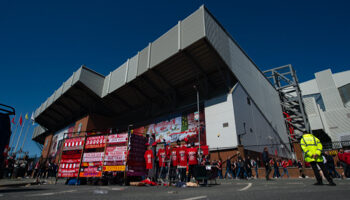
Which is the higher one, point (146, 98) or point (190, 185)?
point (146, 98)

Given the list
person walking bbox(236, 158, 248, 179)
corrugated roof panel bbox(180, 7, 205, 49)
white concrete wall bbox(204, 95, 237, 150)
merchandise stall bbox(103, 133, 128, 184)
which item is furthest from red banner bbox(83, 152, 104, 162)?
corrugated roof panel bbox(180, 7, 205, 49)

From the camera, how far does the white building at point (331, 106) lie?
36.9 m

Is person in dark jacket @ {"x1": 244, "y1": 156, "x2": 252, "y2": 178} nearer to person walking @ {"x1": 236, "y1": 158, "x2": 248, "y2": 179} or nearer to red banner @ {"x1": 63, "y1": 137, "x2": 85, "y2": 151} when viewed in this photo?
person walking @ {"x1": 236, "y1": 158, "x2": 248, "y2": 179}

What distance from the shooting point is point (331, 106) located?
1578 inches

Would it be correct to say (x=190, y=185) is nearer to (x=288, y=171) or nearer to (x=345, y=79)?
(x=288, y=171)

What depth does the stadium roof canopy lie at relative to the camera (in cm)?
2003

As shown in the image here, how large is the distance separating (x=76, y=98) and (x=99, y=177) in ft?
81.9

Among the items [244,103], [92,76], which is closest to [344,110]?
[244,103]

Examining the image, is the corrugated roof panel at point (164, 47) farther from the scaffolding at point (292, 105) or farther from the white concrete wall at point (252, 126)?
the scaffolding at point (292, 105)

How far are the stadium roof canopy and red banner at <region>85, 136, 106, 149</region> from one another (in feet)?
36.9

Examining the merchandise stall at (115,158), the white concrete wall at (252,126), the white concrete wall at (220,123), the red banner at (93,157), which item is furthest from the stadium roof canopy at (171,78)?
the red banner at (93,157)

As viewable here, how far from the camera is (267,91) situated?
31562 millimetres

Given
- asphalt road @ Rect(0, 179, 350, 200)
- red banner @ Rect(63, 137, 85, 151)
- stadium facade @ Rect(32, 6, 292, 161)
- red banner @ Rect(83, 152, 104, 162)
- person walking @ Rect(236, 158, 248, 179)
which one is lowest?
asphalt road @ Rect(0, 179, 350, 200)

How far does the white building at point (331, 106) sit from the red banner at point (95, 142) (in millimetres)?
42356
